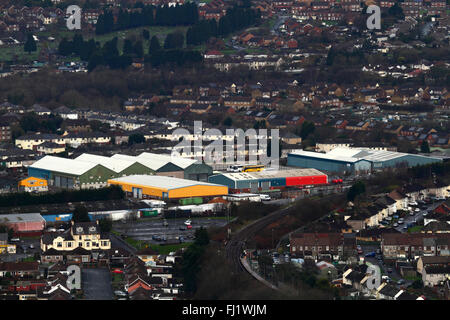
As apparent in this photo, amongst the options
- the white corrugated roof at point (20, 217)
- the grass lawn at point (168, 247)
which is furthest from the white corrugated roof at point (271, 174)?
the grass lawn at point (168, 247)

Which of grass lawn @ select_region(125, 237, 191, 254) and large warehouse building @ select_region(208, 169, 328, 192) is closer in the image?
grass lawn @ select_region(125, 237, 191, 254)

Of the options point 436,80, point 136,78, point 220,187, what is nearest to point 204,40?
point 136,78

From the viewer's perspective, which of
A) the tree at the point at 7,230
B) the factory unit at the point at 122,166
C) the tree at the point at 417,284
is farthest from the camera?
the factory unit at the point at 122,166

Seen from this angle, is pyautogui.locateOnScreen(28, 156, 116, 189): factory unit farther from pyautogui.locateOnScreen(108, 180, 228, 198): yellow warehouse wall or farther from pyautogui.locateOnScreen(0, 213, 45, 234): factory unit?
pyautogui.locateOnScreen(0, 213, 45, 234): factory unit

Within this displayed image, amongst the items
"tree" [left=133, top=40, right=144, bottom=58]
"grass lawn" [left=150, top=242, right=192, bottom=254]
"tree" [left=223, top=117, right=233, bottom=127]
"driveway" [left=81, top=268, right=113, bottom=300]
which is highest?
"driveway" [left=81, top=268, right=113, bottom=300]

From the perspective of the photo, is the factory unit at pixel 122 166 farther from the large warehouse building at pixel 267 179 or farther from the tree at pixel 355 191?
the tree at pixel 355 191

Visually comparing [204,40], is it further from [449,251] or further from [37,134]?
[449,251]

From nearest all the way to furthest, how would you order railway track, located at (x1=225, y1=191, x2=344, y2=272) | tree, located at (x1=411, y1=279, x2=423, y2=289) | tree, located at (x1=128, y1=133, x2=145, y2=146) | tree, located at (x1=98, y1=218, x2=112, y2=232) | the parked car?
the parked car, tree, located at (x1=411, y1=279, x2=423, y2=289), railway track, located at (x1=225, y1=191, x2=344, y2=272), tree, located at (x1=98, y1=218, x2=112, y2=232), tree, located at (x1=128, y1=133, x2=145, y2=146)

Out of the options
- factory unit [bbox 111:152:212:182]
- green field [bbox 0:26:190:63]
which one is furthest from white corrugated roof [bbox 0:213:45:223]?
green field [bbox 0:26:190:63]
